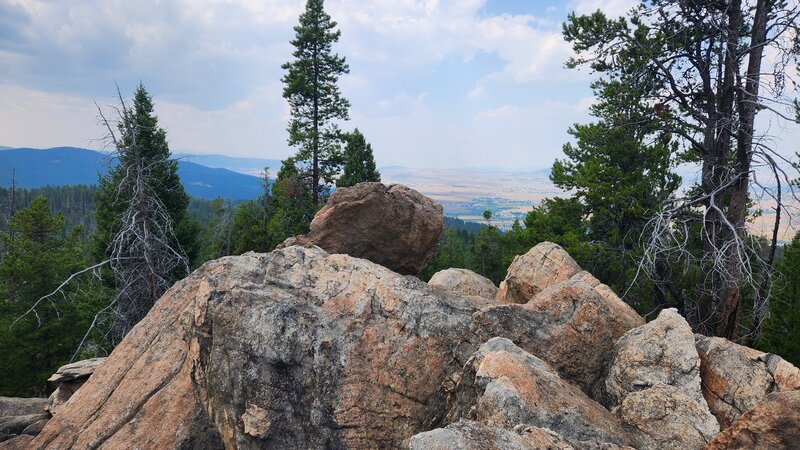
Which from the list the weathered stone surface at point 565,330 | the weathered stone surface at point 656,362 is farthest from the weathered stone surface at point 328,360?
the weathered stone surface at point 656,362

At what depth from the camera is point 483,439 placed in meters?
5.34

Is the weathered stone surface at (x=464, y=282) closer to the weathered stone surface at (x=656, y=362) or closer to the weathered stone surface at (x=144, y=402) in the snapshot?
the weathered stone surface at (x=656, y=362)

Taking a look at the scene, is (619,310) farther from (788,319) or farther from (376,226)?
(788,319)

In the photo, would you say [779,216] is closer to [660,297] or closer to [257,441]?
[660,297]

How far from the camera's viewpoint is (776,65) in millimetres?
12164

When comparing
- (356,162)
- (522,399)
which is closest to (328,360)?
(522,399)

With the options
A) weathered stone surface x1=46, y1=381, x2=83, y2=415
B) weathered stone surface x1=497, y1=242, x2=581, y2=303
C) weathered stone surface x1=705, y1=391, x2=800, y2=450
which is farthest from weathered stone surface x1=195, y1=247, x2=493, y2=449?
weathered stone surface x1=497, y1=242, x2=581, y2=303

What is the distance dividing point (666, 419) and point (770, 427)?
1.50 metres

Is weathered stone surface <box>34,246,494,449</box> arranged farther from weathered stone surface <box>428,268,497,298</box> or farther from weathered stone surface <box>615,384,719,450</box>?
weathered stone surface <box>428,268,497,298</box>

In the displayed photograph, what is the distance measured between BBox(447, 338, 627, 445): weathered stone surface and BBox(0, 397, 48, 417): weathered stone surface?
1222 cm

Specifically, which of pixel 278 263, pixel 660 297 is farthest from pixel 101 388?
pixel 660 297

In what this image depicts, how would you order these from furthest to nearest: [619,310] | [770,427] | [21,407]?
[21,407]
[619,310]
[770,427]

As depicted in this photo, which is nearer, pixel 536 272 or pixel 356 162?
pixel 536 272

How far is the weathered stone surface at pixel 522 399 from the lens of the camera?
22.1 ft
